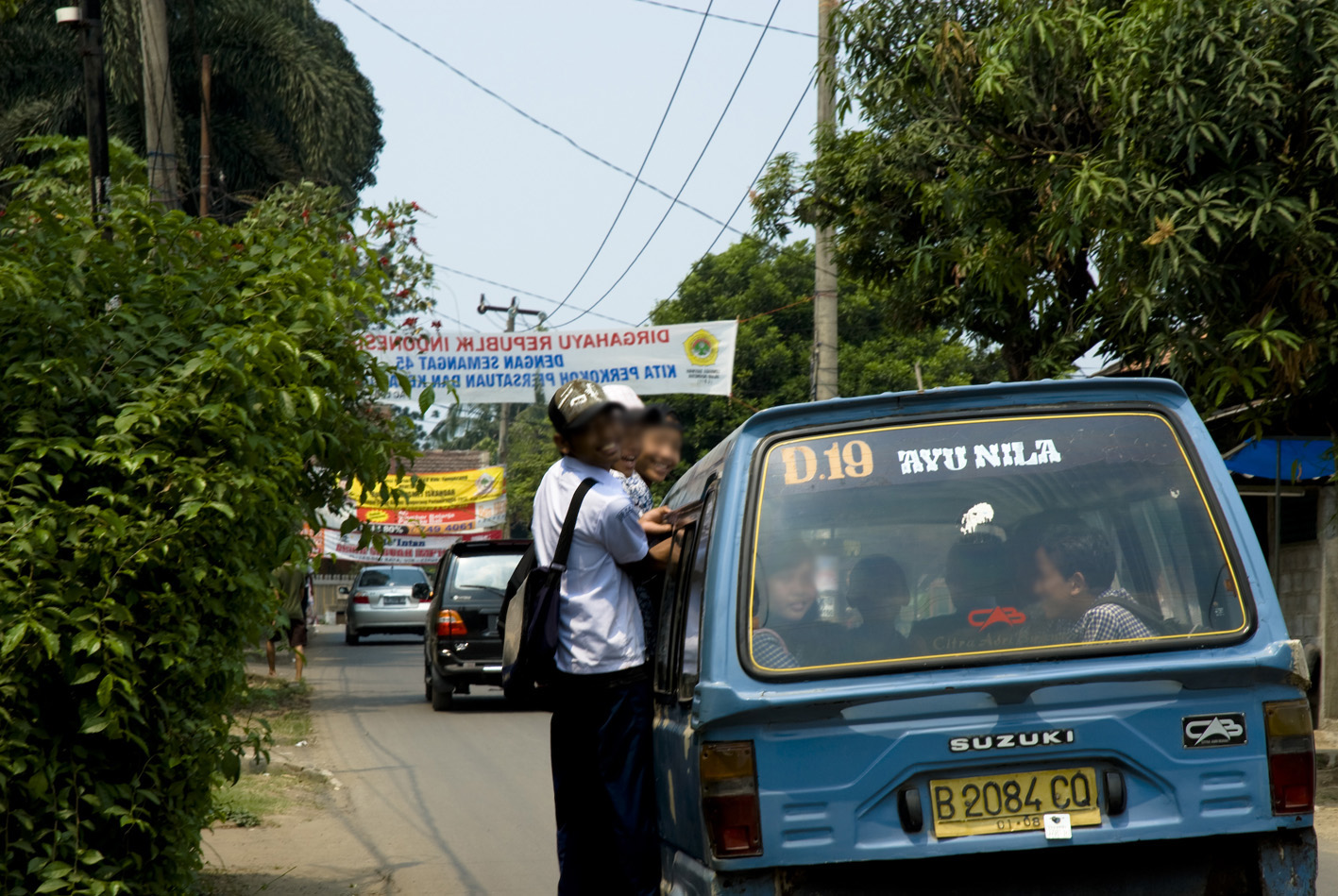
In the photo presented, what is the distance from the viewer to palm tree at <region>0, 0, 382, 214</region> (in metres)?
22.3

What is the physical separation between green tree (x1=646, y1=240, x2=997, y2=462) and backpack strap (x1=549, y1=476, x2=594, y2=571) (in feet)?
89.4

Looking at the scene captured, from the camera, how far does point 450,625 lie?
14727 mm

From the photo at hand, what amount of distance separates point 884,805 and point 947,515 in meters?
0.77

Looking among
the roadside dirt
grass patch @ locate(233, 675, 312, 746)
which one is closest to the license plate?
the roadside dirt

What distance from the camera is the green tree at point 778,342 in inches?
1281

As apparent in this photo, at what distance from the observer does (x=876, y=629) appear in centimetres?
351

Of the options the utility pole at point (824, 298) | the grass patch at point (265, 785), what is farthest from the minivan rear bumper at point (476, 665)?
the utility pole at point (824, 298)

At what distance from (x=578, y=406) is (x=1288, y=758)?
7.08 feet

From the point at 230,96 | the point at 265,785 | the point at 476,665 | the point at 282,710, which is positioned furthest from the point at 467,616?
the point at 230,96

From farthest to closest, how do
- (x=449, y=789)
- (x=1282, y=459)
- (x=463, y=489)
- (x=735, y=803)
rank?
(x=463, y=489), (x=1282, y=459), (x=449, y=789), (x=735, y=803)

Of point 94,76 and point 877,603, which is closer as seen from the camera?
point 877,603

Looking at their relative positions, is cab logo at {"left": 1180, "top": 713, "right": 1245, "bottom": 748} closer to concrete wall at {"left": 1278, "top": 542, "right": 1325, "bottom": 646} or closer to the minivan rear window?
the minivan rear window

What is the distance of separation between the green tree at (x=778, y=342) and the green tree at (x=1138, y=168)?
20.1 metres

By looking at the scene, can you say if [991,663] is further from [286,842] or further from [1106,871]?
[286,842]
